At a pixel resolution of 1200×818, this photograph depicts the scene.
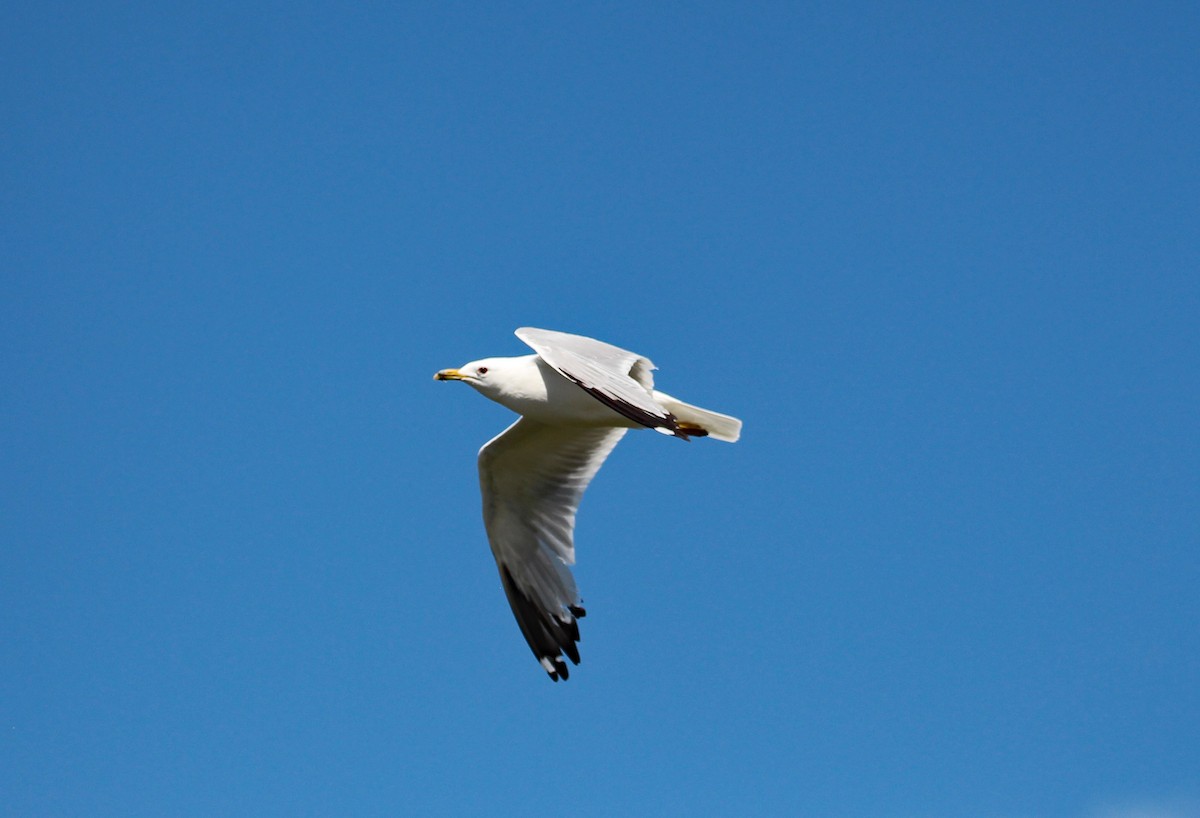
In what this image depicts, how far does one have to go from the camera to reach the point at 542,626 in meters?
7.71

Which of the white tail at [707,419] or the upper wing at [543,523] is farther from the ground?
the white tail at [707,419]

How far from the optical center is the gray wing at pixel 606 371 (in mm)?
5543

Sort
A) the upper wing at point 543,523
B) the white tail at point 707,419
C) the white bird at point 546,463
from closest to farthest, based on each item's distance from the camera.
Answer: the white bird at point 546,463 → the white tail at point 707,419 → the upper wing at point 543,523

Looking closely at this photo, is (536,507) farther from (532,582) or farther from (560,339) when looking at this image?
(560,339)

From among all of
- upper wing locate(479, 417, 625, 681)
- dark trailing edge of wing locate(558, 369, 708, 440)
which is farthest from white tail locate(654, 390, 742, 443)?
dark trailing edge of wing locate(558, 369, 708, 440)

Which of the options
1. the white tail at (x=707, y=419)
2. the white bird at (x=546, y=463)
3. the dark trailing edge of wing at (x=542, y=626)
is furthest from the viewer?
the dark trailing edge of wing at (x=542, y=626)

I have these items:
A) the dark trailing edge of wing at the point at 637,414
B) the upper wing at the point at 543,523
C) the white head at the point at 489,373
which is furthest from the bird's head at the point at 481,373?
the dark trailing edge of wing at the point at 637,414

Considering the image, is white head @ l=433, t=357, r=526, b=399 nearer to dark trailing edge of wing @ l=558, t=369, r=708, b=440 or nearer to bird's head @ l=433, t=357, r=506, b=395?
bird's head @ l=433, t=357, r=506, b=395

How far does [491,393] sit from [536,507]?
1.02 meters

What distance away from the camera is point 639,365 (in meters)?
6.84

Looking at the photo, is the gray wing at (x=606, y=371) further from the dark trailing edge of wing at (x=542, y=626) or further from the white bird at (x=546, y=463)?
the dark trailing edge of wing at (x=542, y=626)

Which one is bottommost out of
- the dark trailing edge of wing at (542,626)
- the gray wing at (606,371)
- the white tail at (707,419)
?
the dark trailing edge of wing at (542,626)

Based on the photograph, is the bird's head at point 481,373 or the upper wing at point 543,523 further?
the upper wing at point 543,523

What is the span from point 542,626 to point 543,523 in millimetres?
647
